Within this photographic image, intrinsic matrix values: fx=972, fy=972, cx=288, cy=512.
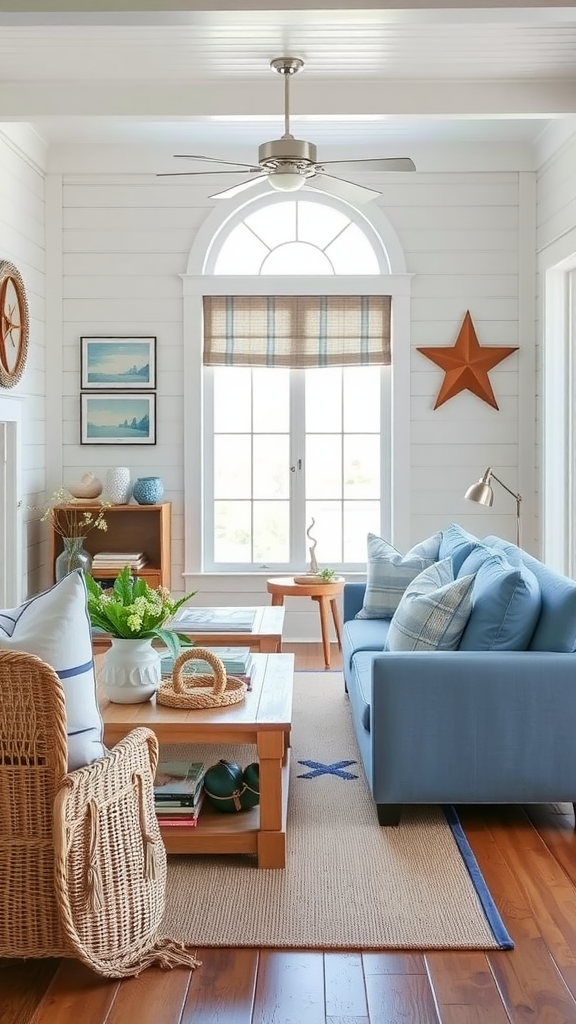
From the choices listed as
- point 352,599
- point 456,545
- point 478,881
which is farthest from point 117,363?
point 478,881

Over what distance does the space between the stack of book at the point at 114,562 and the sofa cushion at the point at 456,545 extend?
6.82ft

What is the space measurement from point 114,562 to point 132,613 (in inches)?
114

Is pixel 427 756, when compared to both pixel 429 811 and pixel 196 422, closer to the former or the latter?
pixel 429 811

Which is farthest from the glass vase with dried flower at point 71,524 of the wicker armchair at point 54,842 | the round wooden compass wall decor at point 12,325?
the wicker armchair at point 54,842

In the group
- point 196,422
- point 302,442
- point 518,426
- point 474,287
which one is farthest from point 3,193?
point 518,426

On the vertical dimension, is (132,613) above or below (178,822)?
above

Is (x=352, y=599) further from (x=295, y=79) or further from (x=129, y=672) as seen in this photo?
(x=295, y=79)

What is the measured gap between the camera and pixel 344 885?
9.18ft

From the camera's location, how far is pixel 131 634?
314 cm

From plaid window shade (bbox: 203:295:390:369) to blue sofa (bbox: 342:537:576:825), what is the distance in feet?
11.5

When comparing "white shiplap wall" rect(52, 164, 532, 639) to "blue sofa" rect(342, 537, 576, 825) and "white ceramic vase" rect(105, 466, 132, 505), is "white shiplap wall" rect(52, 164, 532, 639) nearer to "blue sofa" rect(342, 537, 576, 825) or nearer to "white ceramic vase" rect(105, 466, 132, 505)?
"white ceramic vase" rect(105, 466, 132, 505)

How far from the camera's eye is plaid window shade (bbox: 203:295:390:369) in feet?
20.8

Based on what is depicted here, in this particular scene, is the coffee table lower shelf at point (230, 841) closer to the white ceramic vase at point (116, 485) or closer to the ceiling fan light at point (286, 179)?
the ceiling fan light at point (286, 179)

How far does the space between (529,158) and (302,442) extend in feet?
7.58
